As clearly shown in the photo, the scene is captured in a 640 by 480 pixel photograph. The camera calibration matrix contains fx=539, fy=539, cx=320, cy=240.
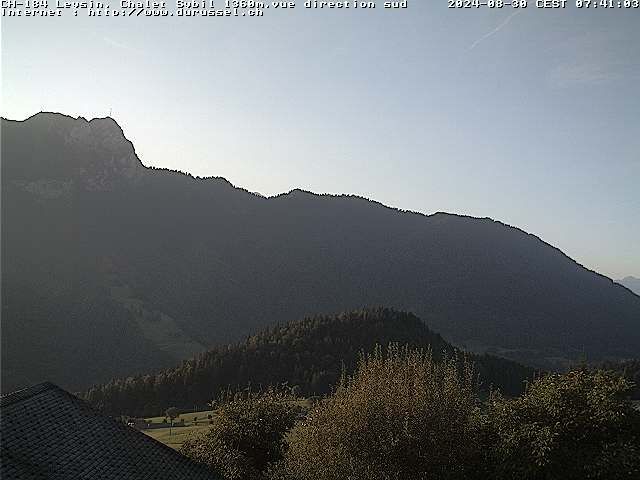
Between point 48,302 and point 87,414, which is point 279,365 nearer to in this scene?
point 87,414

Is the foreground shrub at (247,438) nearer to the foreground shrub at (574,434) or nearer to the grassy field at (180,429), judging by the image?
the grassy field at (180,429)

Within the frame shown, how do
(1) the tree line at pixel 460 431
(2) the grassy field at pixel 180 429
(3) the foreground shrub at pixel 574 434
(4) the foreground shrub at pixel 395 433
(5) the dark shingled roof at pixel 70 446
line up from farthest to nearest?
(2) the grassy field at pixel 180 429, (4) the foreground shrub at pixel 395 433, (1) the tree line at pixel 460 431, (3) the foreground shrub at pixel 574 434, (5) the dark shingled roof at pixel 70 446

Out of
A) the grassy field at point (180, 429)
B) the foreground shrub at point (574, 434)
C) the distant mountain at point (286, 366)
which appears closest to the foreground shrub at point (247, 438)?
the grassy field at point (180, 429)

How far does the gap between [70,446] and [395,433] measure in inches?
398

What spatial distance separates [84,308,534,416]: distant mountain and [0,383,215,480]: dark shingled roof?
55471 millimetres

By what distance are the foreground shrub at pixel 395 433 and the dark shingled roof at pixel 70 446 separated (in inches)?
163

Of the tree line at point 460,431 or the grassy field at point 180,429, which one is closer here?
the tree line at point 460,431

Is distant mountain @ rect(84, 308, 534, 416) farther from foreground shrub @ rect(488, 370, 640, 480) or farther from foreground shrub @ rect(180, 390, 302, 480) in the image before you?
foreground shrub @ rect(488, 370, 640, 480)

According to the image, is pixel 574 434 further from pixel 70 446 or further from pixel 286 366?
pixel 286 366

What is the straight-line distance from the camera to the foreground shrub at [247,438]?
89.7 ft

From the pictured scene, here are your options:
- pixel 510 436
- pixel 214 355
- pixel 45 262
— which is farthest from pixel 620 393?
pixel 45 262

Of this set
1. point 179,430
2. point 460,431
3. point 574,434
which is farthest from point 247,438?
point 179,430

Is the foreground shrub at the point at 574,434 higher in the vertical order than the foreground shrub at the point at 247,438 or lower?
higher

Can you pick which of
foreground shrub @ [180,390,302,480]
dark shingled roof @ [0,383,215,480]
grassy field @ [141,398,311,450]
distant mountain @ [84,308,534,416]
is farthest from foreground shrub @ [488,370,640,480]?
distant mountain @ [84,308,534,416]
